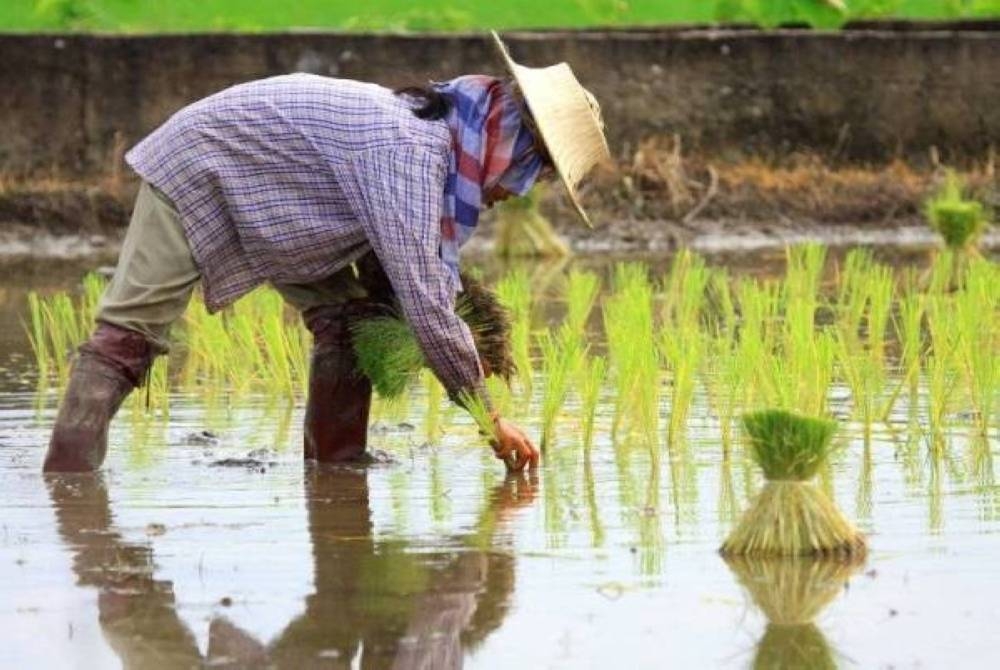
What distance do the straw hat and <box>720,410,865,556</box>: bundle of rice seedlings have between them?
Answer: 34.5 inches

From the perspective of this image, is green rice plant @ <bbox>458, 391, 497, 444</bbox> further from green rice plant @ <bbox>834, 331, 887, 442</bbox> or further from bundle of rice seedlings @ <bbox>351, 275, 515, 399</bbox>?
green rice plant @ <bbox>834, 331, 887, 442</bbox>

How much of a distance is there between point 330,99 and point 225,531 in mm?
988

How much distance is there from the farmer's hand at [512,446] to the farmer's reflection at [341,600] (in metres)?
0.15

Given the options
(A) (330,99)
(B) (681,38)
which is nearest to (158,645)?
(A) (330,99)

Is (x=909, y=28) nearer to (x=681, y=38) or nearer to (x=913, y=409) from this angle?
(x=681, y=38)

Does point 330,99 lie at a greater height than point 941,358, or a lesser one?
greater

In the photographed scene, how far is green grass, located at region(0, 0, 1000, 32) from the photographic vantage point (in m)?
13.7

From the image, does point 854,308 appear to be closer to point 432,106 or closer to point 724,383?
point 724,383

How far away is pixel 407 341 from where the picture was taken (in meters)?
5.27

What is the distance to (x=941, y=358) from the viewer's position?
6008 mm

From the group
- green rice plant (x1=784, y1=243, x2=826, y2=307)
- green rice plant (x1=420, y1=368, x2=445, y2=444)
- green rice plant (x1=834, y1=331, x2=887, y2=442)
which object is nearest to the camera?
green rice plant (x1=834, y1=331, x2=887, y2=442)

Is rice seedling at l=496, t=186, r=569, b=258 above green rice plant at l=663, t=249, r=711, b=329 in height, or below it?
above

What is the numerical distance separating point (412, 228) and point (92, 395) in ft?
2.87

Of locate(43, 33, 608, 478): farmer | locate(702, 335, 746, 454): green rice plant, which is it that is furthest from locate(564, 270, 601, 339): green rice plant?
locate(43, 33, 608, 478): farmer
